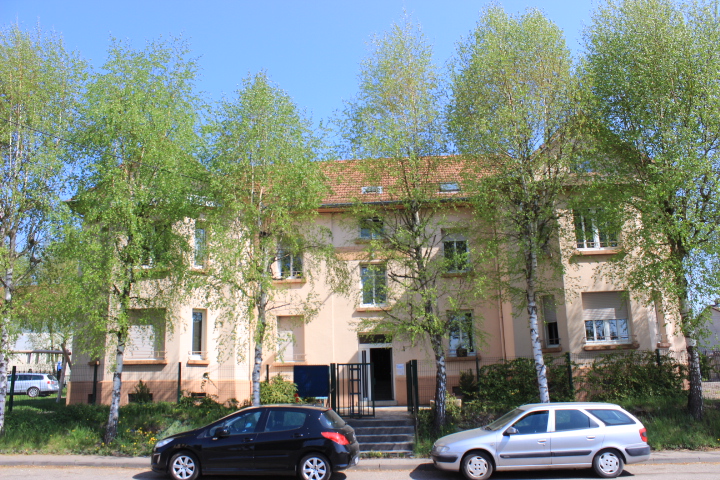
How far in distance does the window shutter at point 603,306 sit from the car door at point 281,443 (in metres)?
12.8

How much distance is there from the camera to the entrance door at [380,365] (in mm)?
21641

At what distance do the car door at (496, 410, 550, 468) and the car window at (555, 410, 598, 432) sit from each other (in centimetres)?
29

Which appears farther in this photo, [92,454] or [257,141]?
[257,141]

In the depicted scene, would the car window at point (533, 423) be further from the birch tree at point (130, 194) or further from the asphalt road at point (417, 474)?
the birch tree at point (130, 194)

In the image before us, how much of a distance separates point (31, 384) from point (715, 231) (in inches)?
1449

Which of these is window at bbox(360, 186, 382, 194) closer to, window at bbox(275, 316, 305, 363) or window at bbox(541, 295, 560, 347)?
window at bbox(275, 316, 305, 363)

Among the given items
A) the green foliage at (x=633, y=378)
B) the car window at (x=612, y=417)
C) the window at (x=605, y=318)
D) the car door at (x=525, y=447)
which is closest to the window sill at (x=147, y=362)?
the car door at (x=525, y=447)

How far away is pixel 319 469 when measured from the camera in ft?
33.8

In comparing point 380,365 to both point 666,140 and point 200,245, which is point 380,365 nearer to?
point 200,245

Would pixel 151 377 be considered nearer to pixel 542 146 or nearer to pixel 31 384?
pixel 542 146

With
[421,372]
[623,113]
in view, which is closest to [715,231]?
[623,113]

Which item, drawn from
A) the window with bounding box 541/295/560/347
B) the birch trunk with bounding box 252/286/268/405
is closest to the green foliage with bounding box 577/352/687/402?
the window with bounding box 541/295/560/347

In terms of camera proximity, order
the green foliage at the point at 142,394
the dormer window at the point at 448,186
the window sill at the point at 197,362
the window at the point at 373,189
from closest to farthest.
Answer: the dormer window at the point at 448,186, the window at the point at 373,189, the green foliage at the point at 142,394, the window sill at the point at 197,362

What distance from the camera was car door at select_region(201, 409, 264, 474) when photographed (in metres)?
10.5
